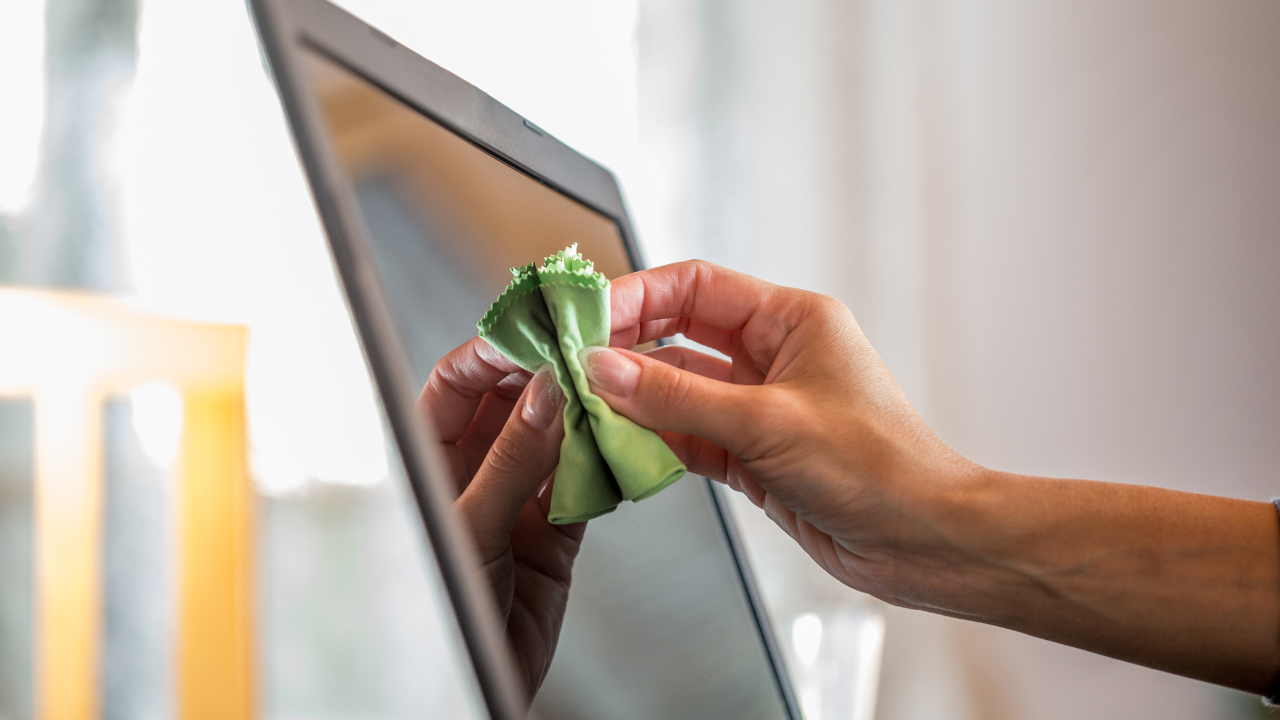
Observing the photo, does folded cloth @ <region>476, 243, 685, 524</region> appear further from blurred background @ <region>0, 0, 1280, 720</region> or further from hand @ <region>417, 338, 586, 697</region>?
blurred background @ <region>0, 0, 1280, 720</region>

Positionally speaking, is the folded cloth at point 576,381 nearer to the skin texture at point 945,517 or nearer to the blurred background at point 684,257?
the skin texture at point 945,517

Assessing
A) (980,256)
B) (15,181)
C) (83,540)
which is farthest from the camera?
(15,181)

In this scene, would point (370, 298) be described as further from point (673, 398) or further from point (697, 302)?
point (697, 302)

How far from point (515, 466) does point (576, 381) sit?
0.17ft

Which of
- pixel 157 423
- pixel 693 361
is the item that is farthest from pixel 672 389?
pixel 157 423

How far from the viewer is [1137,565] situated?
1.42 feet

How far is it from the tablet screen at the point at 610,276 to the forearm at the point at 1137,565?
184mm

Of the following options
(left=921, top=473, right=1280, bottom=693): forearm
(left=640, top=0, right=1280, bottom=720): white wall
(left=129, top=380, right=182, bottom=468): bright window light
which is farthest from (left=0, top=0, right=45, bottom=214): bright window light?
(left=921, top=473, right=1280, bottom=693): forearm

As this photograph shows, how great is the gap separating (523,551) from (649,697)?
0.46 ft

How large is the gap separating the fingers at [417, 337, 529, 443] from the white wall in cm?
85

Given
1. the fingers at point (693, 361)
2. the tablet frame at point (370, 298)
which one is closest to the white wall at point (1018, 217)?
the fingers at point (693, 361)

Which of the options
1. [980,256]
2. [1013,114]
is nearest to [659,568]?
[980,256]

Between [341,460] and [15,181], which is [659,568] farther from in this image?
[15,181]

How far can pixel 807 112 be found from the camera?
119 centimetres
